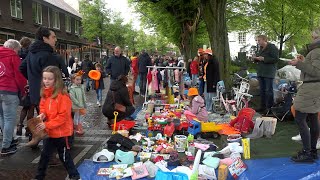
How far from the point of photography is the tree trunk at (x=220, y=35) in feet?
37.7

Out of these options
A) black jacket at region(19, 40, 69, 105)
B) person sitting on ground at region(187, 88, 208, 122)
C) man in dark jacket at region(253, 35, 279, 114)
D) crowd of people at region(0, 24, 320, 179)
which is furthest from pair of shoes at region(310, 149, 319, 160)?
black jacket at region(19, 40, 69, 105)

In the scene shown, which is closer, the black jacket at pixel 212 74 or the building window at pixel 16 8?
the black jacket at pixel 212 74

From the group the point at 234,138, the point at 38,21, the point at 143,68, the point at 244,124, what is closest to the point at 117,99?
the point at 234,138

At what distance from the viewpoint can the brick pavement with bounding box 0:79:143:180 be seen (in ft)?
15.1

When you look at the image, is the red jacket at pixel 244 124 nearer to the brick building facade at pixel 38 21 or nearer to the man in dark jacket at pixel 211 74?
the man in dark jacket at pixel 211 74

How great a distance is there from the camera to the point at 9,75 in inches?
215

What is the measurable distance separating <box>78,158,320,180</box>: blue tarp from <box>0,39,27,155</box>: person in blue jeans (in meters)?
1.52

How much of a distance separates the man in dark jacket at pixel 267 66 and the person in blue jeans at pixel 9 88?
5671 mm

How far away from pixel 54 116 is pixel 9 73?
2.04m

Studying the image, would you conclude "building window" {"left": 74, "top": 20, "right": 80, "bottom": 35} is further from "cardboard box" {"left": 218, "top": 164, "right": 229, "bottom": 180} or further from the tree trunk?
"cardboard box" {"left": 218, "top": 164, "right": 229, "bottom": 180}

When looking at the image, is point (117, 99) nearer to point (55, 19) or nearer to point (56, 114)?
point (56, 114)

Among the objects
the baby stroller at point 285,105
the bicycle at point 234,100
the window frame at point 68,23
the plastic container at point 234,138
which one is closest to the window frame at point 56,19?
the window frame at point 68,23

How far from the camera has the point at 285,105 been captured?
7961mm

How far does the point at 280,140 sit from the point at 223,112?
3.00m
